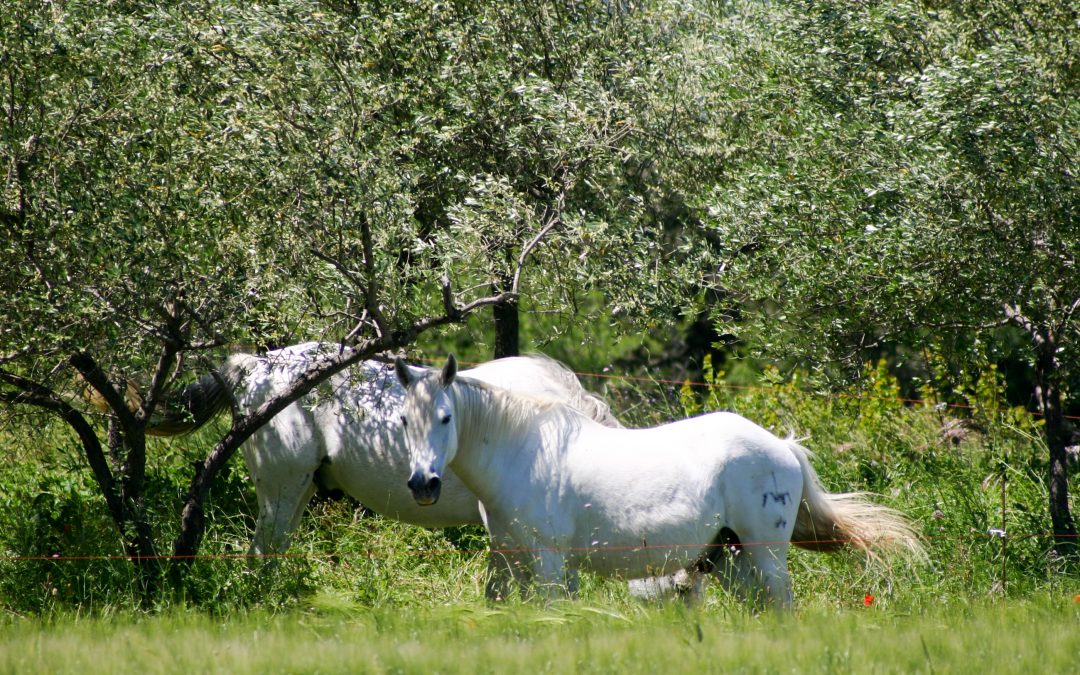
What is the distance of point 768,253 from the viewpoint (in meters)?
8.77

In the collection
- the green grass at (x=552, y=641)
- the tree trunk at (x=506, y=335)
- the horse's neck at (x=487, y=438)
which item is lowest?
the green grass at (x=552, y=641)

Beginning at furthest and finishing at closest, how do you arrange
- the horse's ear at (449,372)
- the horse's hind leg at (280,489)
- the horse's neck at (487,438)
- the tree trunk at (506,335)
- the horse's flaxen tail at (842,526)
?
1. the tree trunk at (506,335)
2. the horse's hind leg at (280,489)
3. the horse's flaxen tail at (842,526)
4. the horse's neck at (487,438)
5. the horse's ear at (449,372)

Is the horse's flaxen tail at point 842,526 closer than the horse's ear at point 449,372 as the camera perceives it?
No

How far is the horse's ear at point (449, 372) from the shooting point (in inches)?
275

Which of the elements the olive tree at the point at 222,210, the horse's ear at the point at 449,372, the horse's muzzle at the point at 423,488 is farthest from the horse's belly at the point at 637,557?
the olive tree at the point at 222,210

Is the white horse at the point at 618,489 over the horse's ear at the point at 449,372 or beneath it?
beneath

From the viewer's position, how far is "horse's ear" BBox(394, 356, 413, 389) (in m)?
7.00

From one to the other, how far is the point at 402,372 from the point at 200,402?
94.8 inches

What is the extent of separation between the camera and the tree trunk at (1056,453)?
8.44m

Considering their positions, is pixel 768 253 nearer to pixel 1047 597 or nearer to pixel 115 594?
pixel 1047 597

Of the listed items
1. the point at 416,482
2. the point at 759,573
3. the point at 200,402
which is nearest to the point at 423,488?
the point at 416,482

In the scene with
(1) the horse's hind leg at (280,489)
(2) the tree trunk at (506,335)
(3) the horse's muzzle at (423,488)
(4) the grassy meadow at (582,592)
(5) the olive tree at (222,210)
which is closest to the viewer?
(4) the grassy meadow at (582,592)

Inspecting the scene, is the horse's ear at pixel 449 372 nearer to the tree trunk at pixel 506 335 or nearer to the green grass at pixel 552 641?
the green grass at pixel 552 641

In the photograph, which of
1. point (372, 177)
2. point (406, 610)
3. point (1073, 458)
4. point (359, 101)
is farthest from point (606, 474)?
point (1073, 458)
